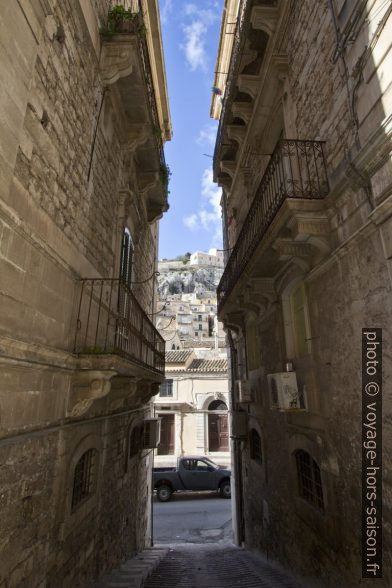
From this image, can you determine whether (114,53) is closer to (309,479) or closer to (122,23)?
(122,23)

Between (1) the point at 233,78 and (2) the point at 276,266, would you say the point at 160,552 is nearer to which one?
(2) the point at 276,266

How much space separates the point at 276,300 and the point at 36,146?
5.12 m

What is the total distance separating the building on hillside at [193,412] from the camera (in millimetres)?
24375

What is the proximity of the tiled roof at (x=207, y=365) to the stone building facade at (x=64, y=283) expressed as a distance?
700 inches

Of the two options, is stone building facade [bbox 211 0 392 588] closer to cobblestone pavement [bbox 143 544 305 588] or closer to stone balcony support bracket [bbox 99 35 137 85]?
cobblestone pavement [bbox 143 544 305 588]

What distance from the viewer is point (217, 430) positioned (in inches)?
985

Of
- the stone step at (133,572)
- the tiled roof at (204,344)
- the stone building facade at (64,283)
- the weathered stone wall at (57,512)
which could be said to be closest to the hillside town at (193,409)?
the tiled roof at (204,344)

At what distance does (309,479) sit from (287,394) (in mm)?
1462

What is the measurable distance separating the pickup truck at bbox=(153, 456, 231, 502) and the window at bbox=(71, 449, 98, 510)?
40.4 ft

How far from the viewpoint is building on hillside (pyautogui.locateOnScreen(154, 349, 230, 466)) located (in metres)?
24.4

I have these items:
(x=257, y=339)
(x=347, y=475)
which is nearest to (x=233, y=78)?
(x=257, y=339)

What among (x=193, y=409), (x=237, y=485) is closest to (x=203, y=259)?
(x=193, y=409)

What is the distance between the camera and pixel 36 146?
3.80 meters

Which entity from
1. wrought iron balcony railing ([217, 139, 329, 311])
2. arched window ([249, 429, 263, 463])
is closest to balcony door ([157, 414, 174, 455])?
arched window ([249, 429, 263, 463])
